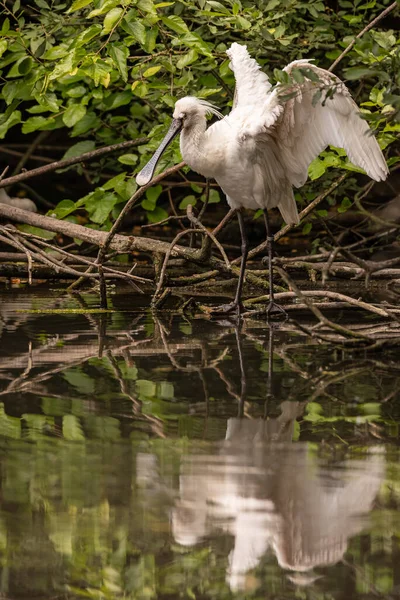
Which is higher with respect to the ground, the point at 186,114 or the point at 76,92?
the point at 76,92

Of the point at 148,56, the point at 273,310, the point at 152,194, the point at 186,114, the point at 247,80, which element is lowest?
the point at 273,310

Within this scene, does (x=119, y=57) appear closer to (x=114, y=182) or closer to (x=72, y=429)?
(x=114, y=182)

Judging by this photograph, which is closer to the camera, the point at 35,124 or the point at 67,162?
the point at 35,124

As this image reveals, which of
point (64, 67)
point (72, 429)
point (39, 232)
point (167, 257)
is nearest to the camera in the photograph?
point (72, 429)

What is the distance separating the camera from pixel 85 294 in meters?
7.60

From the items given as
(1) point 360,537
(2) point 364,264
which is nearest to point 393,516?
(1) point 360,537

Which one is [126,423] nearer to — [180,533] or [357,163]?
[180,533]

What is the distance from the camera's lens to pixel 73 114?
8.20 m

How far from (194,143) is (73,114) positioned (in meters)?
1.93

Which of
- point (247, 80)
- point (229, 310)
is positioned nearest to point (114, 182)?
point (247, 80)

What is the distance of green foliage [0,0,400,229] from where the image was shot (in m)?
6.75

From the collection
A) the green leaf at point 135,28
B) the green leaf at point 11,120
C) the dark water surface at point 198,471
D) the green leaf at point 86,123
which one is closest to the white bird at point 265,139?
the green leaf at point 135,28

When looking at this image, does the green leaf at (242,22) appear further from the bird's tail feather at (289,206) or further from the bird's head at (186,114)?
the bird's tail feather at (289,206)

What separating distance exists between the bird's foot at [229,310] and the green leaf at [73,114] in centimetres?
245
